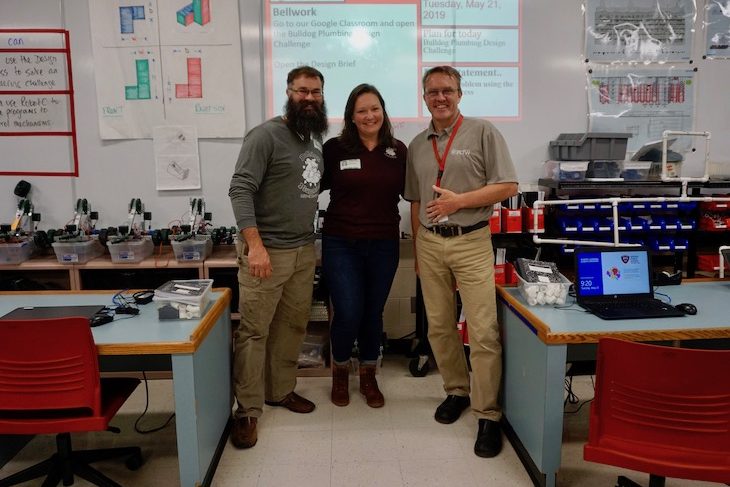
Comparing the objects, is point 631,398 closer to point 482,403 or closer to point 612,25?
point 482,403

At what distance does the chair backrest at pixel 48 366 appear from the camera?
160cm

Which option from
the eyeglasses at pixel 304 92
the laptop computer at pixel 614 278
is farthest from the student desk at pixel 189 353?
the laptop computer at pixel 614 278

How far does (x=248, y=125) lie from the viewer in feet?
10.6

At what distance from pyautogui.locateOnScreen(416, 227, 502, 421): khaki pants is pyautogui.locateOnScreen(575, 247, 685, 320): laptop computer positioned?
37 cm

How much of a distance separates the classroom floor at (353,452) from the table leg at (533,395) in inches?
5.0

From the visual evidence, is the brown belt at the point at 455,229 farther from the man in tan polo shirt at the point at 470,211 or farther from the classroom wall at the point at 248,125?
the classroom wall at the point at 248,125

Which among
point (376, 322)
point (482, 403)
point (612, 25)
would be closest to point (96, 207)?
point (376, 322)

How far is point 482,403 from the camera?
87.4 inches

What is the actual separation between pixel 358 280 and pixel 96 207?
189 centimetres

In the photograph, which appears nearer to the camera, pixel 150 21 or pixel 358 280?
pixel 358 280

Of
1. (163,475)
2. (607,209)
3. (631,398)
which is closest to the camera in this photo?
(631,398)

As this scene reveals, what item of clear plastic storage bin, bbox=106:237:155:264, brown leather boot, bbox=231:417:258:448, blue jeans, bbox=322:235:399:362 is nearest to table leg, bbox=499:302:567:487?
blue jeans, bbox=322:235:399:362

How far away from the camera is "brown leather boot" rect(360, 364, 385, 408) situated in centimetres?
262

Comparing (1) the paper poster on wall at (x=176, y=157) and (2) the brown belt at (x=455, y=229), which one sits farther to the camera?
(1) the paper poster on wall at (x=176, y=157)
